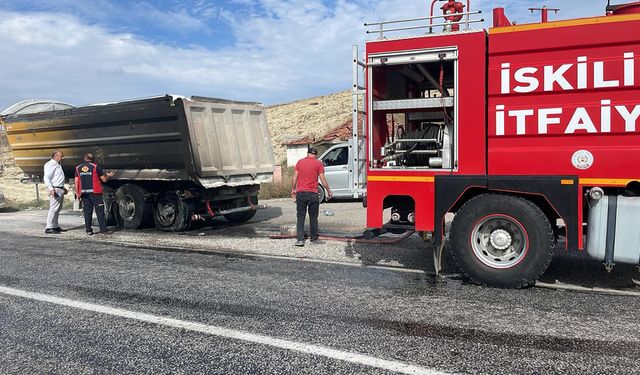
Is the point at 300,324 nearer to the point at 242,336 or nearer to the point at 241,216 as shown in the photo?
the point at 242,336

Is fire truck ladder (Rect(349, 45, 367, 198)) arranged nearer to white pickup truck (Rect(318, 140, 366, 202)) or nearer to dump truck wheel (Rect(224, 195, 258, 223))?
dump truck wheel (Rect(224, 195, 258, 223))

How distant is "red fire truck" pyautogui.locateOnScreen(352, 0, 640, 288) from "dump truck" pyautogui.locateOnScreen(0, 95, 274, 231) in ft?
14.4

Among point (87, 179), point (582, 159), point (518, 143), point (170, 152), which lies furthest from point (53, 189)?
point (582, 159)

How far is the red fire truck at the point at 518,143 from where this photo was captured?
16.4 ft

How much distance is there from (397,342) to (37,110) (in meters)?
12.3

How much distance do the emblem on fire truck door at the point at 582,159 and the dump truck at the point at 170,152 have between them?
6.46 metres

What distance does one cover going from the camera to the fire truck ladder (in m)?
6.14

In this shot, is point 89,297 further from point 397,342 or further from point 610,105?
point 610,105

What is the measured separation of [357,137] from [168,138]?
15.2 ft

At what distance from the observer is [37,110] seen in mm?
12875

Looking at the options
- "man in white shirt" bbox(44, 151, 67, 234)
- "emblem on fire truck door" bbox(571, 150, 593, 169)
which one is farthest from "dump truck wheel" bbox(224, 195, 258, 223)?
"emblem on fire truck door" bbox(571, 150, 593, 169)

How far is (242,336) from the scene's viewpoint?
4184 mm

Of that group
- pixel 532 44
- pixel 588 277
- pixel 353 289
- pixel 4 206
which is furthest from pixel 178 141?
pixel 4 206

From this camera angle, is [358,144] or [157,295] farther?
[358,144]
